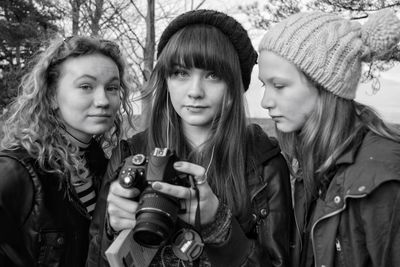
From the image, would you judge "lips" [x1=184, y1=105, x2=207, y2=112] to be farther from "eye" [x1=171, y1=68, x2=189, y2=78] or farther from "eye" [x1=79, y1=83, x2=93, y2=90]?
"eye" [x1=79, y1=83, x2=93, y2=90]

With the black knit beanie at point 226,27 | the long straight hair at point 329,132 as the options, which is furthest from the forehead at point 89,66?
the long straight hair at point 329,132

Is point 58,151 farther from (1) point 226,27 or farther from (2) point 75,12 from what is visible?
(2) point 75,12

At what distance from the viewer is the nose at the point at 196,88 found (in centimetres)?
190

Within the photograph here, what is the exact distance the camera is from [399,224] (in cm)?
159

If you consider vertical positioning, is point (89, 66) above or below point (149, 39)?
above

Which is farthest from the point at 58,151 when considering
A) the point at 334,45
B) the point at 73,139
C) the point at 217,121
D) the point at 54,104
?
the point at 334,45

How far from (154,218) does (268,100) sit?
2.75ft

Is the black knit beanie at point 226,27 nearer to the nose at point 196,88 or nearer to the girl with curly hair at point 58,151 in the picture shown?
the nose at point 196,88

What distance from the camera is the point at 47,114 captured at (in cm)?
221

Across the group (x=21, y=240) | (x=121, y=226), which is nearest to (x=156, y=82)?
(x=121, y=226)

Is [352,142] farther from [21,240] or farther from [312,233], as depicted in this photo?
[21,240]

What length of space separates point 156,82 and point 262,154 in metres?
0.63

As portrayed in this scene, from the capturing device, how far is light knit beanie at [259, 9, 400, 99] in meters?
1.88

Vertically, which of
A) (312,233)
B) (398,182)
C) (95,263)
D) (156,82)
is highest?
(156,82)
